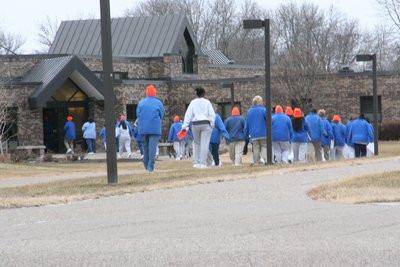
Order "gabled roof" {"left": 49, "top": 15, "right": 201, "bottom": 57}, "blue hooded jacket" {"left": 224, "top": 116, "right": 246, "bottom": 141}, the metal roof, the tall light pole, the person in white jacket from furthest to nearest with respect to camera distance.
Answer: the metal roof → "gabled roof" {"left": 49, "top": 15, "right": 201, "bottom": 57} → "blue hooded jacket" {"left": 224, "top": 116, "right": 246, "bottom": 141} → the person in white jacket → the tall light pole

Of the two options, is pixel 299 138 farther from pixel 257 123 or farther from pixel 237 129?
pixel 257 123

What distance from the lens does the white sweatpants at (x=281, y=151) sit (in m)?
22.1

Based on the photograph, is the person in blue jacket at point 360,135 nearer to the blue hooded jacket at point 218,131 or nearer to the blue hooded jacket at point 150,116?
the blue hooded jacket at point 218,131

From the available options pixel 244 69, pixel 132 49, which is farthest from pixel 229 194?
pixel 244 69

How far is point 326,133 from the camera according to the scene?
25453 millimetres

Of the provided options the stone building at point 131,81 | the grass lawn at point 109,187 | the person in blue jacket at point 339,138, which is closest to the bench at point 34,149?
the stone building at point 131,81

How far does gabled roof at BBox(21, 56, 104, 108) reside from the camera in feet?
127

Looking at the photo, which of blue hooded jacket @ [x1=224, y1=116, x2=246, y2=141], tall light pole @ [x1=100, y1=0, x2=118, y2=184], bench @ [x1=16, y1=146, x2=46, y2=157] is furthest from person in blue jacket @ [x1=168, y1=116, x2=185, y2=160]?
tall light pole @ [x1=100, y1=0, x2=118, y2=184]

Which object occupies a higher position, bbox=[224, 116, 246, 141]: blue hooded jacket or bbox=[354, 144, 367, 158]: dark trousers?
bbox=[224, 116, 246, 141]: blue hooded jacket

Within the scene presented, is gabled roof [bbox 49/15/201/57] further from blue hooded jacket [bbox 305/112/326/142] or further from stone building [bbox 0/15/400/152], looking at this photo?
blue hooded jacket [bbox 305/112/326/142]

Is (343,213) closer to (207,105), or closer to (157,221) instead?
(157,221)

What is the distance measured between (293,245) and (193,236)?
3.81 feet

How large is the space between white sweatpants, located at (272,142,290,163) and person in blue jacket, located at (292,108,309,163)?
154 centimetres

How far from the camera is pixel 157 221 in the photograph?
1043 centimetres
